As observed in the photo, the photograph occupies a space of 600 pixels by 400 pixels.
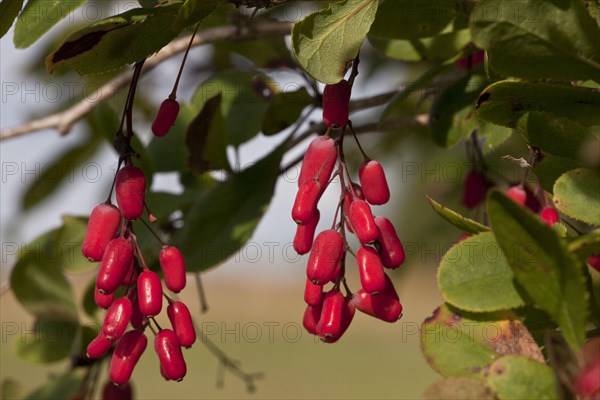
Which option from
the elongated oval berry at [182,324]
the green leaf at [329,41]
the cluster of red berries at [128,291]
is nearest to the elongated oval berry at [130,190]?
the cluster of red berries at [128,291]

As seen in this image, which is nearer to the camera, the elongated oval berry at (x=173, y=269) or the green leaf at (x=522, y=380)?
the green leaf at (x=522, y=380)

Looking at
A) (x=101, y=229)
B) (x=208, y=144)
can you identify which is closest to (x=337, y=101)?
(x=101, y=229)

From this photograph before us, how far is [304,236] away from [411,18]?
11.7 inches

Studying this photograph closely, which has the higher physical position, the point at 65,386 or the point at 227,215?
the point at 227,215

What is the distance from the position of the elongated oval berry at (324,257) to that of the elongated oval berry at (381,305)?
47mm

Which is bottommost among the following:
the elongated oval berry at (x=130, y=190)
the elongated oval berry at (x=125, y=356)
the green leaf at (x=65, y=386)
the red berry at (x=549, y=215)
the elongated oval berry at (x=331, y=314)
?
the green leaf at (x=65, y=386)

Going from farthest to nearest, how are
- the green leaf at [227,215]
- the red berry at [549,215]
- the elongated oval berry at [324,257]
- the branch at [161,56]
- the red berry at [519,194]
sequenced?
1. the branch at [161,56]
2. the green leaf at [227,215]
3. the red berry at [519,194]
4. the red berry at [549,215]
5. the elongated oval berry at [324,257]

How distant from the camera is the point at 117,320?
79 cm

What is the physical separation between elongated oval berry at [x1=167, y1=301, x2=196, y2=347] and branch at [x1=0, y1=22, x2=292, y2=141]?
1.89 feet

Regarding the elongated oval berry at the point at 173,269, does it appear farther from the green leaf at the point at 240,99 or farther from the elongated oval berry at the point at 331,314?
the green leaf at the point at 240,99

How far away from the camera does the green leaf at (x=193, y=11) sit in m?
0.69

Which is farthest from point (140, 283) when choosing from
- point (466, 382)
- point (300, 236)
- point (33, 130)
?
point (33, 130)

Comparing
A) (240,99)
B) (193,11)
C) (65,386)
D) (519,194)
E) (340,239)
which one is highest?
(193,11)

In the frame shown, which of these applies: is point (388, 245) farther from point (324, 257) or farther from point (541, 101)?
point (541, 101)
